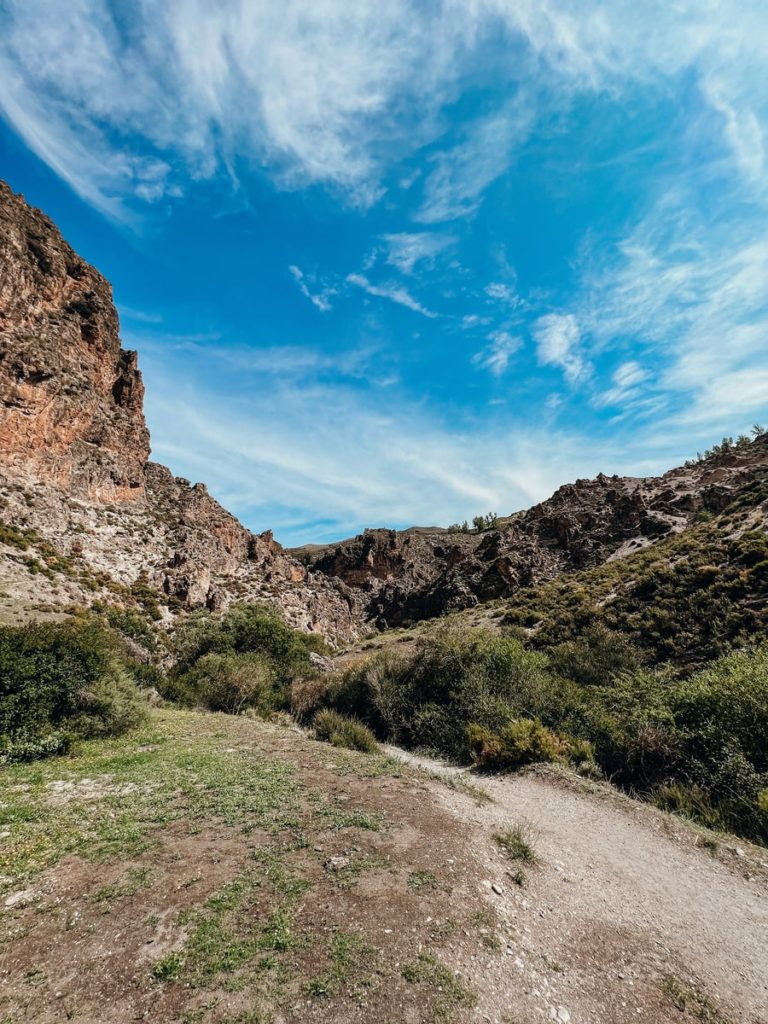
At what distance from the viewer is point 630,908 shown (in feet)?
18.2

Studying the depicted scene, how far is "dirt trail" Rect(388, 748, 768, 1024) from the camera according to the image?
4.14 meters

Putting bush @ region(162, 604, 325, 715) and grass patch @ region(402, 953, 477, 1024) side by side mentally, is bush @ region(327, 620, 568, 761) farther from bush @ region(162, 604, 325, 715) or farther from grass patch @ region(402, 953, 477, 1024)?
grass patch @ region(402, 953, 477, 1024)

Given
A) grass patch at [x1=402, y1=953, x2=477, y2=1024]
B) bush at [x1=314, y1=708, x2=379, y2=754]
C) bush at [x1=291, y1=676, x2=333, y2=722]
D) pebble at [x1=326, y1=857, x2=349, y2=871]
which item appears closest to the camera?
grass patch at [x1=402, y1=953, x2=477, y2=1024]

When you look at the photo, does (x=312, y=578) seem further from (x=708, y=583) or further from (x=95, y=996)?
(x=95, y=996)

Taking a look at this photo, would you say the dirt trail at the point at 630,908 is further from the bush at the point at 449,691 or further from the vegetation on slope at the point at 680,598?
the vegetation on slope at the point at 680,598

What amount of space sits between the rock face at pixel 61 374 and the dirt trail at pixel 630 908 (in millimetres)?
46977

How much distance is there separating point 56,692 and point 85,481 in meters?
38.5

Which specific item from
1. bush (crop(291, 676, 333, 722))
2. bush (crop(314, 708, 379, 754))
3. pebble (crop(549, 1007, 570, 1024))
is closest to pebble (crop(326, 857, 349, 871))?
pebble (crop(549, 1007, 570, 1024))

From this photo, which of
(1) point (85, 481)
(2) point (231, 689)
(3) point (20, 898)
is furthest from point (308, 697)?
(1) point (85, 481)

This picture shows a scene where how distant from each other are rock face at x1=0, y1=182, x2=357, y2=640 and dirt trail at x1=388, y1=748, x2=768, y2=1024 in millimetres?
30133

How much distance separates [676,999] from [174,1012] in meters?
4.57

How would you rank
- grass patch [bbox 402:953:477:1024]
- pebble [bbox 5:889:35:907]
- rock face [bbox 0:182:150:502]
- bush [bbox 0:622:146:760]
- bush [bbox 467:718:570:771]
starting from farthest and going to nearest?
rock face [bbox 0:182:150:502], bush [bbox 467:718:570:771], bush [bbox 0:622:146:760], pebble [bbox 5:889:35:907], grass patch [bbox 402:953:477:1024]

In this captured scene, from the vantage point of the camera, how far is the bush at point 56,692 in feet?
34.5

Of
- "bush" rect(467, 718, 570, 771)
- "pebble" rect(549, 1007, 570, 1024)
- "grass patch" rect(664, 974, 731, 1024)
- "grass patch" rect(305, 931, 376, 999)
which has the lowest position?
"bush" rect(467, 718, 570, 771)
